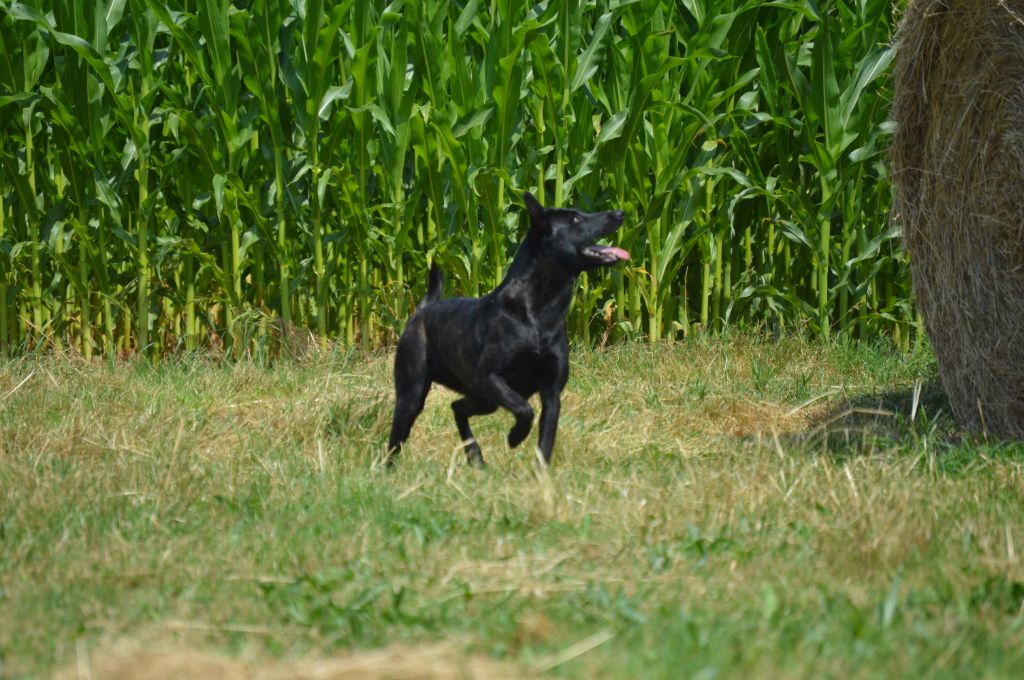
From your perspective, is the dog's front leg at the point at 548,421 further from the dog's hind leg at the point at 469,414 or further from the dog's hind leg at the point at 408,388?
the dog's hind leg at the point at 408,388

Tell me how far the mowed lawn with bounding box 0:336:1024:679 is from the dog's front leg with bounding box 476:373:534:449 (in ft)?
0.77

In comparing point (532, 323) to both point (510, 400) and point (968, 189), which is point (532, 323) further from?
point (968, 189)

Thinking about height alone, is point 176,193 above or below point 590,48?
below

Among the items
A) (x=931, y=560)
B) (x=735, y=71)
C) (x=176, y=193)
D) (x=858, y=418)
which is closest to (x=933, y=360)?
(x=858, y=418)

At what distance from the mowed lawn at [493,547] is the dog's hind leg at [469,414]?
0.16 m

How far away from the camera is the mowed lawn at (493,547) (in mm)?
2777

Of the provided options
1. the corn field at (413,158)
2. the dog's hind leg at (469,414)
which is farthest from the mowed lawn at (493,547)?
the corn field at (413,158)

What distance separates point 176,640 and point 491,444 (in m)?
3.07

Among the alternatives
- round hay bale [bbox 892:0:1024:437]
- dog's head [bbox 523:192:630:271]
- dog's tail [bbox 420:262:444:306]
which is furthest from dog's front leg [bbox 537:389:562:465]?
round hay bale [bbox 892:0:1024:437]

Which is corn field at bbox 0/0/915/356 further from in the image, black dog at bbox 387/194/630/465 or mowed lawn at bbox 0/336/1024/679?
black dog at bbox 387/194/630/465

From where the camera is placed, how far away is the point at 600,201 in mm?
8336

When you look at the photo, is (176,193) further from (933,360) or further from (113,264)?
(933,360)

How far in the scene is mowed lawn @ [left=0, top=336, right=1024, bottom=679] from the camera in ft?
9.11

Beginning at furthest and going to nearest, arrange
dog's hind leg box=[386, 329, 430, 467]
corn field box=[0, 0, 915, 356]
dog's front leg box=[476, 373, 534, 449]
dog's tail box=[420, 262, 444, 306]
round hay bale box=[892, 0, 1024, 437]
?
corn field box=[0, 0, 915, 356] → dog's tail box=[420, 262, 444, 306] → dog's hind leg box=[386, 329, 430, 467] → round hay bale box=[892, 0, 1024, 437] → dog's front leg box=[476, 373, 534, 449]
